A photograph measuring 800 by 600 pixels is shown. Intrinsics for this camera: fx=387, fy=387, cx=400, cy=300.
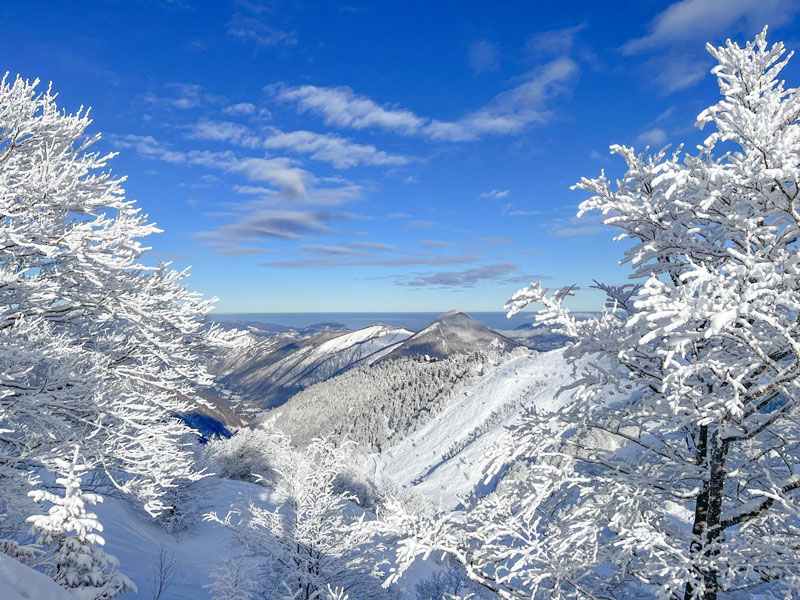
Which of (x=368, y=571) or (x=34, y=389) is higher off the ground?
(x=34, y=389)

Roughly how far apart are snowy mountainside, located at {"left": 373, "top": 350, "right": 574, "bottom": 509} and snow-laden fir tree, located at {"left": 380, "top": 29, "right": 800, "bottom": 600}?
76.5 metres

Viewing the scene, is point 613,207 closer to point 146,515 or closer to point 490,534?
point 490,534

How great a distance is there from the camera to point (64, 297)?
5.70 m

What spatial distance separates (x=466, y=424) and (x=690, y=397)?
109856mm

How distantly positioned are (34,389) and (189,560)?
43.9ft

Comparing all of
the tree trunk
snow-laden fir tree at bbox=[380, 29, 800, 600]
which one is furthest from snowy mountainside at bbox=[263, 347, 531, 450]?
the tree trunk

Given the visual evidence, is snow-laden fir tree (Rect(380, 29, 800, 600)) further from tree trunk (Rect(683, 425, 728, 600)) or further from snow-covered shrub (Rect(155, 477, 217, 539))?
snow-covered shrub (Rect(155, 477, 217, 539))

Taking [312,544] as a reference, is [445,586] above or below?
below

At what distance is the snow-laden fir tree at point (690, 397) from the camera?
10.3 ft

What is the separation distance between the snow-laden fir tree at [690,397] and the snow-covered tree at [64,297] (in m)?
4.96

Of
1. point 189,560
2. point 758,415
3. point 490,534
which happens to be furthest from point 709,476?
point 189,560

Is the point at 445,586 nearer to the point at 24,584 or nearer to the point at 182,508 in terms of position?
the point at 182,508

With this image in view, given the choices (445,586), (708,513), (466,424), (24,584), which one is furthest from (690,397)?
(466,424)

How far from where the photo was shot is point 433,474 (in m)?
86.9
